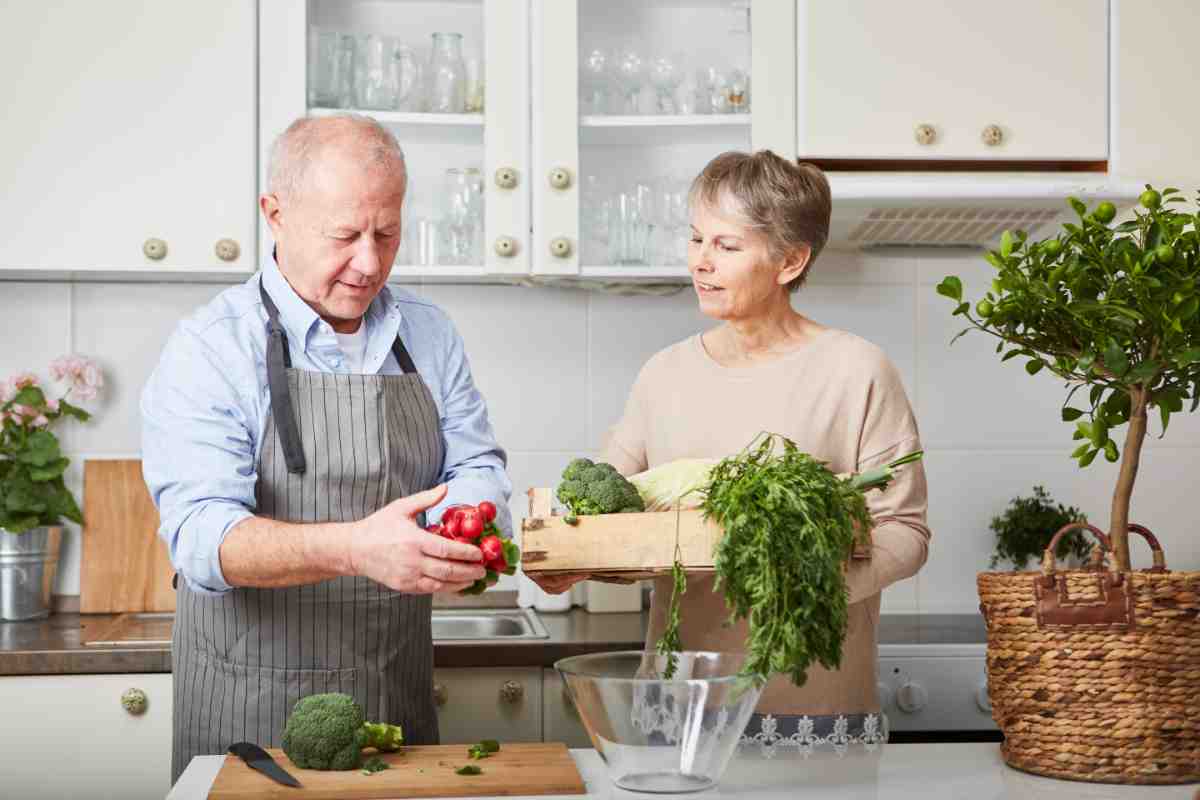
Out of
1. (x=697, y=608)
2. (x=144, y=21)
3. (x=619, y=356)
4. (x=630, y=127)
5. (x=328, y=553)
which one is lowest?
(x=697, y=608)

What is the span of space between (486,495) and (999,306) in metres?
0.77

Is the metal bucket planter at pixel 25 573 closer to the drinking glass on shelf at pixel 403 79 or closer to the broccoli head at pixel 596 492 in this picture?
the drinking glass on shelf at pixel 403 79

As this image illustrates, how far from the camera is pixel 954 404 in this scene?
3.07 meters

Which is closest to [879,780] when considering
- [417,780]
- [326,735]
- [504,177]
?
[417,780]

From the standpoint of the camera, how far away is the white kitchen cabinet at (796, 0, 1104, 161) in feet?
8.66

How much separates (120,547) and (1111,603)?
215cm

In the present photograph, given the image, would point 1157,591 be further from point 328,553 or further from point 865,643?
point 328,553

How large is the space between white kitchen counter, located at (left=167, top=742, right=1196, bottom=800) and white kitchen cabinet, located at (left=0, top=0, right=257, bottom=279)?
1378mm

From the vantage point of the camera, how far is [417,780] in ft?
4.54

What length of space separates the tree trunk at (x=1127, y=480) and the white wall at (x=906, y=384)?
153cm

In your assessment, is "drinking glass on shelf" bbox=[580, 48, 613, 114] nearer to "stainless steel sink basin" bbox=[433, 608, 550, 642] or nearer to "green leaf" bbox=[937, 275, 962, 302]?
"stainless steel sink basin" bbox=[433, 608, 550, 642]

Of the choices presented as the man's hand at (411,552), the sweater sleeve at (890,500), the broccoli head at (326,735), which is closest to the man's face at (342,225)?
the man's hand at (411,552)

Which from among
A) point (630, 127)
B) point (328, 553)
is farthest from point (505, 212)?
point (328, 553)

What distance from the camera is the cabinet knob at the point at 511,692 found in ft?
7.88
